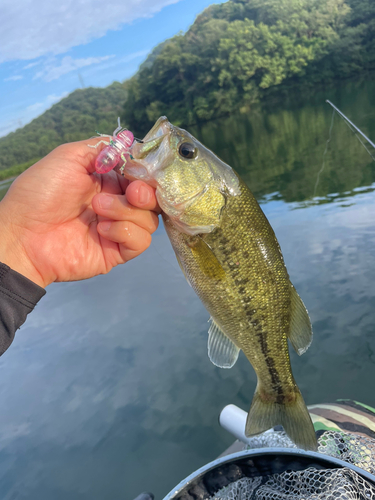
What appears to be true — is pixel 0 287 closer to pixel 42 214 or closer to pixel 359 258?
pixel 42 214

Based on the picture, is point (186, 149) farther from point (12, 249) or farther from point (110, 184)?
point (12, 249)

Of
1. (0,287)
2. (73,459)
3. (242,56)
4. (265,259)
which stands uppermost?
(242,56)

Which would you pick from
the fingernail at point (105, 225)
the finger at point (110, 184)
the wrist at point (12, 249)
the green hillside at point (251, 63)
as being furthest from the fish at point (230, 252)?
the green hillside at point (251, 63)

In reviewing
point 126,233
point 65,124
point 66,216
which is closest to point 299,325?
point 126,233

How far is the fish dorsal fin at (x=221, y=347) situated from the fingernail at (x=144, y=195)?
82 centimetres

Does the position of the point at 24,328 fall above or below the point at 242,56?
below

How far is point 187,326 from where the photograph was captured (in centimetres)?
528

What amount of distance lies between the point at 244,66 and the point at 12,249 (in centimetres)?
6256

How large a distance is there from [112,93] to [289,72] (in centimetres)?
4974

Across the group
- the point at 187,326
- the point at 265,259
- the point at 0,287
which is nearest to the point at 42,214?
the point at 0,287

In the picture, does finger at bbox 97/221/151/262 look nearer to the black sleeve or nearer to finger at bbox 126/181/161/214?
finger at bbox 126/181/161/214

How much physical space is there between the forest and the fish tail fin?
52.3 metres

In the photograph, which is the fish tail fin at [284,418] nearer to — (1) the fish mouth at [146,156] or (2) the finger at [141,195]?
(2) the finger at [141,195]

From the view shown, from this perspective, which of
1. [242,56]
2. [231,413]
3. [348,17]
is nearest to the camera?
[231,413]
